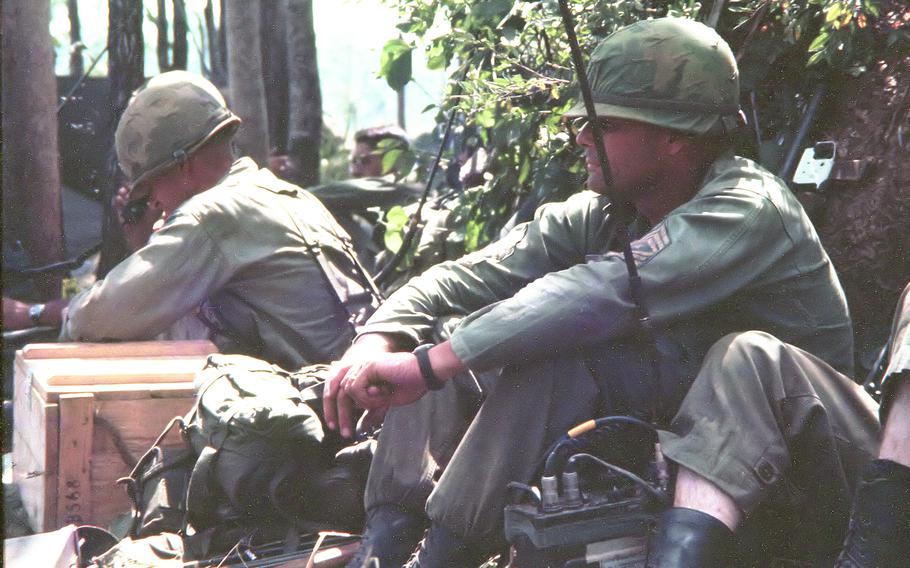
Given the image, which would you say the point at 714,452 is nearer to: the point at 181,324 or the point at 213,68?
the point at 181,324

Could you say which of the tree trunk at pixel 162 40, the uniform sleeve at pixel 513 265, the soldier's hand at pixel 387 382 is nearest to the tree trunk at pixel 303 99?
the tree trunk at pixel 162 40

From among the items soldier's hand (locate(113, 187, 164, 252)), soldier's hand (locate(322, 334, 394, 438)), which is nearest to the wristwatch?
soldier's hand (locate(113, 187, 164, 252))

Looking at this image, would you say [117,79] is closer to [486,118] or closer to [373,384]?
[486,118]

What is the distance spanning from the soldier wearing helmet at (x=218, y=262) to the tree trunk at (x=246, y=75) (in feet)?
6.67

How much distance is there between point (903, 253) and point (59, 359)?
10.6ft

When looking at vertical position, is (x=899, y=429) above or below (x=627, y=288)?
below

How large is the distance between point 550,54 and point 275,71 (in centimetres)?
458

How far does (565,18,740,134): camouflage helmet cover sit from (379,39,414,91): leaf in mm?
2336

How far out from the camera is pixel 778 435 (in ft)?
9.78

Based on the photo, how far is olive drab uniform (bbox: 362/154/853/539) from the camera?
3.23 meters

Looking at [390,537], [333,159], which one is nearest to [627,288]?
[390,537]

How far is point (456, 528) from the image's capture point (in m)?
3.31

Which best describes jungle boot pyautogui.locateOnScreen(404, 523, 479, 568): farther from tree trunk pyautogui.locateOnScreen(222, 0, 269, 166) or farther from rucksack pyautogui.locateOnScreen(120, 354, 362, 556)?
tree trunk pyautogui.locateOnScreen(222, 0, 269, 166)

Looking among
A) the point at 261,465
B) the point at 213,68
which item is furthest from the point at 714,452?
the point at 213,68
